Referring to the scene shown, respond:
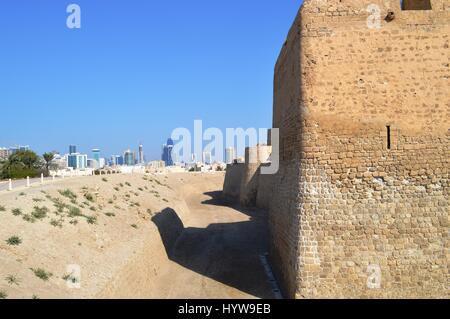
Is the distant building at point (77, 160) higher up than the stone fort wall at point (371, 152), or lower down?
lower down

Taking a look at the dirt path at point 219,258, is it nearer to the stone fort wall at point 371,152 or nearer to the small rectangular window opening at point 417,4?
the stone fort wall at point 371,152

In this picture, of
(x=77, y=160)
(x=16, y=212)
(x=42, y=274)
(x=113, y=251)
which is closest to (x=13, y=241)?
(x=42, y=274)

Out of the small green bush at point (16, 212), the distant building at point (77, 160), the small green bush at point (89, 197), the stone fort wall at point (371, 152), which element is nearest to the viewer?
the stone fort wall at point (371, 152)

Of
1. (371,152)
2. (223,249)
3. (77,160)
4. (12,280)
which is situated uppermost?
(371,152)

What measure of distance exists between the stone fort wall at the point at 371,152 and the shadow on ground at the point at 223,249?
2431 millimetres

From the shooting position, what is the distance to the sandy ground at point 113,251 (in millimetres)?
8555

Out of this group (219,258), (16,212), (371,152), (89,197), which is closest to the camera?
(371,152)

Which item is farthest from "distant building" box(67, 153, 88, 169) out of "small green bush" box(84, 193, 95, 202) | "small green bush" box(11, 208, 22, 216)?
"small green bush" box(11, 208, 22, 216)

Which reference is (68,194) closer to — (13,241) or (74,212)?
(74,212)

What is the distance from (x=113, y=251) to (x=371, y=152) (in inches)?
290

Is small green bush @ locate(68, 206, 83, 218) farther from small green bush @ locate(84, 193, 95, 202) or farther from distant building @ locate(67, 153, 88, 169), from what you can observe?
distant building @ locate(67, 153, 88, 169)

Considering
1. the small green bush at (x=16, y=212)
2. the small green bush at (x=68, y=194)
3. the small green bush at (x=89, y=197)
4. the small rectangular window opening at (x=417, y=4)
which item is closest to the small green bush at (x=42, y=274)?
the small green bush at (x=16, y=212)

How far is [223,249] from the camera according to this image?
1493cm

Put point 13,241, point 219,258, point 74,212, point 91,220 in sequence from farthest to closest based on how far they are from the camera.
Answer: point 219,258, point 74,212, point 91,220, point 13,241
